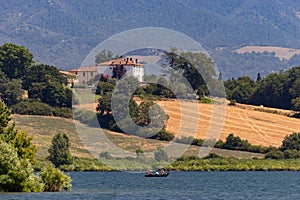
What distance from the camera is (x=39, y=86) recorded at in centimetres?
18400

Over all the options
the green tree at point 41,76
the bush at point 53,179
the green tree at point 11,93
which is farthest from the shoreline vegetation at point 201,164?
the bush at point 53,179

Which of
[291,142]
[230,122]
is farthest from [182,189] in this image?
[230,122]

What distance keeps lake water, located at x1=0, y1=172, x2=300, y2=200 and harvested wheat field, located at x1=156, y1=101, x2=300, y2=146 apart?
159 feet

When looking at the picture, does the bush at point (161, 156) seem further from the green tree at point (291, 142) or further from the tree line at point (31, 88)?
the tree line at point (31, 88)

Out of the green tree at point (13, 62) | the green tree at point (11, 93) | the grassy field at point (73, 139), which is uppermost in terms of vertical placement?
the green tree at point (13, 62)

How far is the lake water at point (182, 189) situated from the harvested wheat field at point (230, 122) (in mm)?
48489

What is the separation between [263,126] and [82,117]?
38958 mm

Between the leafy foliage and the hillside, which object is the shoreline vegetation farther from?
the leafy foliage

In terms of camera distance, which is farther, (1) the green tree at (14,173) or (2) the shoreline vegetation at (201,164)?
(2) the shoreline vegetation at (201,164)

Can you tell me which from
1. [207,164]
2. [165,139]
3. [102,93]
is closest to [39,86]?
[102,93]

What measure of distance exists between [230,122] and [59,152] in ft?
167

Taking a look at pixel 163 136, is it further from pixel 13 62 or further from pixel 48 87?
pixel 13 62

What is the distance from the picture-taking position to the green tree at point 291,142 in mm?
155125

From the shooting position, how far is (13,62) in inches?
7815
